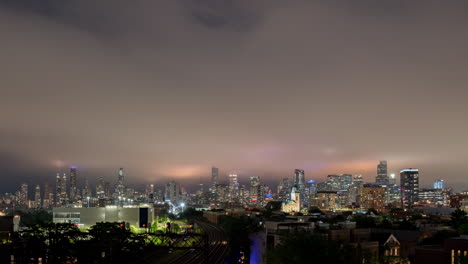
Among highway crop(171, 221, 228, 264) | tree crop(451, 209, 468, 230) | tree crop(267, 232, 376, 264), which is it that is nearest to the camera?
tree crop(267, 232, 376, 264)

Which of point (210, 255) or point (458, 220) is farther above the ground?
point (458, 220)

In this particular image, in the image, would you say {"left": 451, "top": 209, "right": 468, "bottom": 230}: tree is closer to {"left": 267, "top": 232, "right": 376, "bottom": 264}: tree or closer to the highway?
the highway

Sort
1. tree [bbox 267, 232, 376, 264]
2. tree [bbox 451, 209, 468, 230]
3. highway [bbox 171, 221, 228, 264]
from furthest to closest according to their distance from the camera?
tree [bbox 451, 209, 468, 230] < highway [bbox 171, 221, 228, 264] < tree [bbox 267, 232, 376, 264]

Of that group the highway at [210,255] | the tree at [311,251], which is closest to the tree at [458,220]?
the highway at [210,255]

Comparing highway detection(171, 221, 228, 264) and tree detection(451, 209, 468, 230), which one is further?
tree detection(451, 209, 468, 230)

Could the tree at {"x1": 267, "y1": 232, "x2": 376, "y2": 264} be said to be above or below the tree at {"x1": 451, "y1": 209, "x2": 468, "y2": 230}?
above

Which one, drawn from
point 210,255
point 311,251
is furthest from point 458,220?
point 311,251

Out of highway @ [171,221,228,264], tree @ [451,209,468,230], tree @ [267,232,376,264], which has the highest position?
tree @ [267,232,376,264]

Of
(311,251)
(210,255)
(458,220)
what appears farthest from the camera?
(458,220)

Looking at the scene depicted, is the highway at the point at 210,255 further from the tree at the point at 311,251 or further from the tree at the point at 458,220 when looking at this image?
the tree at the point at 458,220

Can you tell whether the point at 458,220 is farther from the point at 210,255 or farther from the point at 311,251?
the point at 311,251

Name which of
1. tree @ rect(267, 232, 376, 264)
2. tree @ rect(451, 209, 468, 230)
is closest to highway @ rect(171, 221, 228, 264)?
tree @ rect(267, 232, 376, 264)
